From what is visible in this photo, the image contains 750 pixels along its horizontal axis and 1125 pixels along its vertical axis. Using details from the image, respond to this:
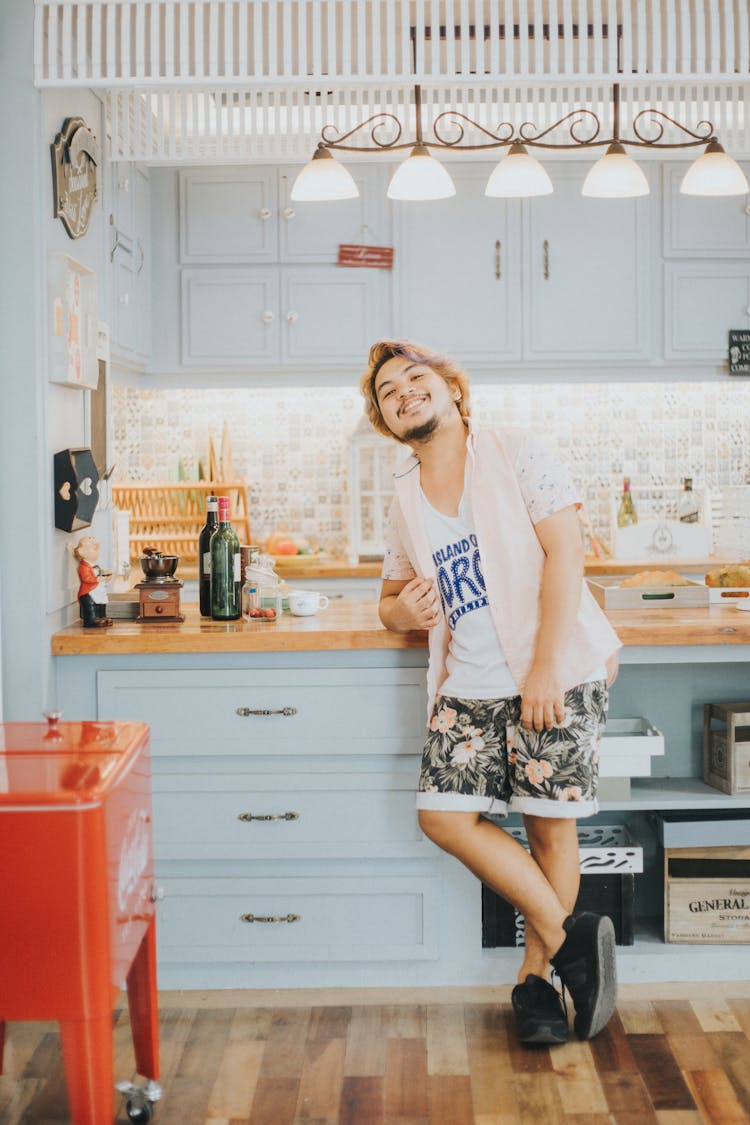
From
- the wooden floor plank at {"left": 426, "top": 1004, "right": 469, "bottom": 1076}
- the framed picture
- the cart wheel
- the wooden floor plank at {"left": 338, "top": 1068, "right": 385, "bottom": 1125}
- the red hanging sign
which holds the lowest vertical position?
the wooden floor plank at {"left": 338, "top": 1068, "right": 385, "bottom": 1125}

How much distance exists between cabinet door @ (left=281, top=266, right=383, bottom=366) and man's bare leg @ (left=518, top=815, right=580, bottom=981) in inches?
106

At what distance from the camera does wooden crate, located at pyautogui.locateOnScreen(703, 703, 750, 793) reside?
10.1 ft

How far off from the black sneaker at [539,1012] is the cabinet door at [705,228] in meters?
3.27

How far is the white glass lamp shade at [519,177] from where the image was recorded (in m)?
3.23

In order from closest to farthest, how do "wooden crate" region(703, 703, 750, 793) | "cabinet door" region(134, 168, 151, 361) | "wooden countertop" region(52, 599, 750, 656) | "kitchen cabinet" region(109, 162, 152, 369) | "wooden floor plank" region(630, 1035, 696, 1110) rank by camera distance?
"wooden floor plank" region(630, 1035, 696, 1110), "wooden countertop" region(52, 599, 750, 656), "wooden crate" region(703, 703, 750, 793), "kitchen cabinet" region(109, 162, 152, 369), "cabinet door" region(134, 168, 151, 361)

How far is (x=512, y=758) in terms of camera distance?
9.16 ft

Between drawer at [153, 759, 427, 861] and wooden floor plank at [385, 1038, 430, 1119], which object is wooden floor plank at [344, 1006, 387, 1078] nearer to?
wooden floor plank at [385, 1038, 430, 1119]

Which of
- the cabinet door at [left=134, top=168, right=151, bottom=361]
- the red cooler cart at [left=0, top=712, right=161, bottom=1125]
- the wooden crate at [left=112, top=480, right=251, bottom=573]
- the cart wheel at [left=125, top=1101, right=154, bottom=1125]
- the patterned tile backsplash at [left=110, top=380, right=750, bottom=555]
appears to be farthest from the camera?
the patterned tile backsplash at [left=110, top=380, right=750, bottom=555]

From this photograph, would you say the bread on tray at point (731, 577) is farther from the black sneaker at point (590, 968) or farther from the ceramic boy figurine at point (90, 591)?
the ceramic boy figurine at point (90, 591)

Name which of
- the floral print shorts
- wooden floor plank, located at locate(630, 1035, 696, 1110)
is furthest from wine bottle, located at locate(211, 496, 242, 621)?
wooden floor plank, located at locate(630, 1035, 696, 1110)

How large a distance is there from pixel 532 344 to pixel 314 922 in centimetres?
278

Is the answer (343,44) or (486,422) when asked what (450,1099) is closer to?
(343,44)

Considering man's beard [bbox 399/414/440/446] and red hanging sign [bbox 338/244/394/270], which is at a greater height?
red hanging sign [bbox 338/244/394/270]

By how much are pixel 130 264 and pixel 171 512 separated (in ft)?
3.25
